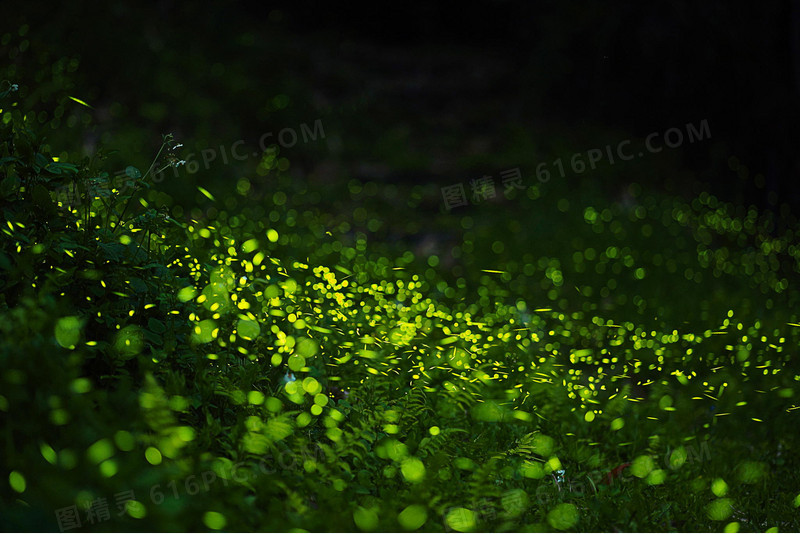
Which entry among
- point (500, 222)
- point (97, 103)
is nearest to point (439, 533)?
point (500, 222)

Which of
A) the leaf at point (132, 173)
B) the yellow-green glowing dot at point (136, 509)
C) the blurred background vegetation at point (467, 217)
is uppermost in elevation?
the leaf at point (132, 173)

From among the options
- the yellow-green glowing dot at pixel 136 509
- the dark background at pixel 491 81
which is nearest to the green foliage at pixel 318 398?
the yellow-green glowing dot at pixel 136 509

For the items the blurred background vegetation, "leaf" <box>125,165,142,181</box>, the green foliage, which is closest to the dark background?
the blurred background vegetation

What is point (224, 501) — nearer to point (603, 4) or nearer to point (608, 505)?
point (608, 505)

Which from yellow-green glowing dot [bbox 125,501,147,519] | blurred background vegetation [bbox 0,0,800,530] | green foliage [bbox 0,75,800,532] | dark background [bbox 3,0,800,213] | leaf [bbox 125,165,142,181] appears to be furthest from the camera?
dark background [bbox 3,0,800,213]

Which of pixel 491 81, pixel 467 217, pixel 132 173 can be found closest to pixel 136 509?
pixel 132 173

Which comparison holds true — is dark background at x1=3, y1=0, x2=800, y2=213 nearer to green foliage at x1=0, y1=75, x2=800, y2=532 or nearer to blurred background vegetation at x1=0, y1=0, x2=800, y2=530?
blurred background vegetation at x1=0, y1=0, x2=800, y2=530

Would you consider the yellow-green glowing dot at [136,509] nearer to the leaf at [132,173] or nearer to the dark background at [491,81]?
the leaf at [132,173]

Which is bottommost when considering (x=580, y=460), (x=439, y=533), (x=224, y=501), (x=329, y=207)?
(x=329, y=207)

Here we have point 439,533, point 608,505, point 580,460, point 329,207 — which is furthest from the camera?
point 329,207
